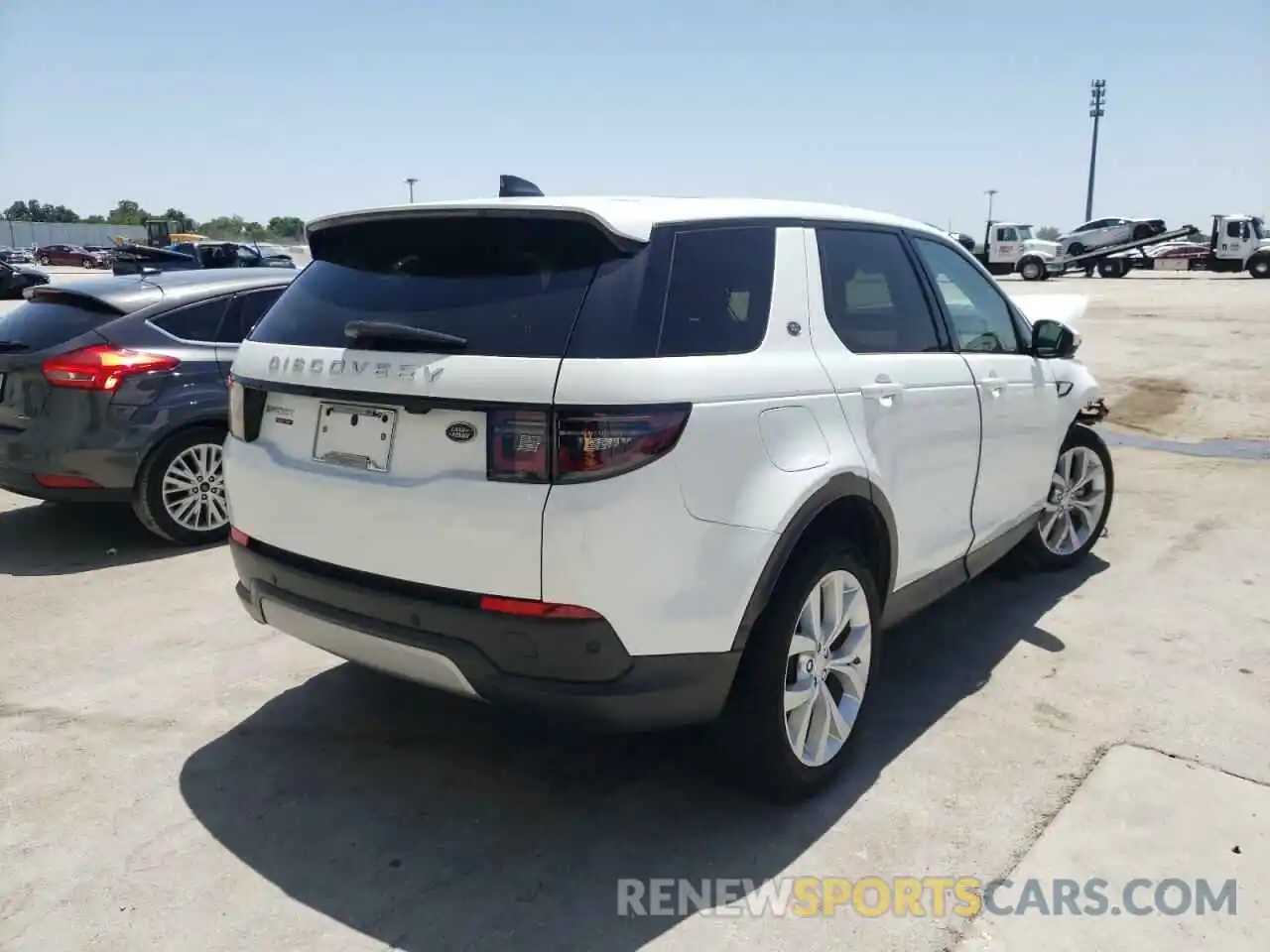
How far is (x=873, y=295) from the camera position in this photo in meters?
3.38

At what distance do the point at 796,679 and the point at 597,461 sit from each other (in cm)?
102

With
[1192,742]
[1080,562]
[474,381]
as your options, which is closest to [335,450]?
[474,381]

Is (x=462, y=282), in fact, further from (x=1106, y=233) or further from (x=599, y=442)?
(x=1106, y=233)

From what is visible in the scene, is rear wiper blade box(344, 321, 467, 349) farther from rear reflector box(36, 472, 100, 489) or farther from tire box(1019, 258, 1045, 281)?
tire box(1019, 258, 1045, 281)

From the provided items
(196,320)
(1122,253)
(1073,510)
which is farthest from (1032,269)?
(196,320)

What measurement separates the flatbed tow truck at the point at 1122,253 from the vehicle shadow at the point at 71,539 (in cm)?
3895

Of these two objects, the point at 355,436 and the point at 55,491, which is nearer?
the point at 355,436

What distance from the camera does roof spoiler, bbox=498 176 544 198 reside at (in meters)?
3.32

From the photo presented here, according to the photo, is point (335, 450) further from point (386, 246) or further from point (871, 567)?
point (871, 567)

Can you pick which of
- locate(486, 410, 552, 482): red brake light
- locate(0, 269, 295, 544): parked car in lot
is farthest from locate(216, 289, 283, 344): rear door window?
locate(486, 410, 552, 482): red brake light

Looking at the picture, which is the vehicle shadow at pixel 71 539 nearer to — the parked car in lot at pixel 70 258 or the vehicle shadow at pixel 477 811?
the vehicle shadow at pixel 477 811

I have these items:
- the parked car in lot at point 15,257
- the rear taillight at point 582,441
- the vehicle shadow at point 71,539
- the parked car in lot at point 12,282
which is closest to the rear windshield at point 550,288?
the rear taillight at point 582,441

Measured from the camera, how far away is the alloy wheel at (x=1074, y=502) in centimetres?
506

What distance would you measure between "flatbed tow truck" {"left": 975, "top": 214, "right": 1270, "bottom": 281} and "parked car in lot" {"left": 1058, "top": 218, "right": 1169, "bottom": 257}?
0.38 metres
